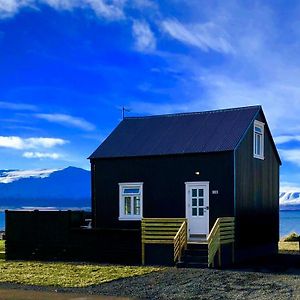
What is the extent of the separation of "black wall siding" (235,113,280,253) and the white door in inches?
47.4

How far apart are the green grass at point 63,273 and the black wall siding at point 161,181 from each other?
377 centimetres

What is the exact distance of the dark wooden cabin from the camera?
21.8 m

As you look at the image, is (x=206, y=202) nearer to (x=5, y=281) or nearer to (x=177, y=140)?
(x=177, y=140)

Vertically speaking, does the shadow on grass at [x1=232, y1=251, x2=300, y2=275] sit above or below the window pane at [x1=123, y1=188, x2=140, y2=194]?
below

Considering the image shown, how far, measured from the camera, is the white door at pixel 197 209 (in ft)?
75.7

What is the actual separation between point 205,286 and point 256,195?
988 centimetres

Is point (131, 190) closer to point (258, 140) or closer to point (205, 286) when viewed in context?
point (258, 140)

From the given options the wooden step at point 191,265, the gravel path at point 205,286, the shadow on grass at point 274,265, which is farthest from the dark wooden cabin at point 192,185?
the gravel path at point 205,286

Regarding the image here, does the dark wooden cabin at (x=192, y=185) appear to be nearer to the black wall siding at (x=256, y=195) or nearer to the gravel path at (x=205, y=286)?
the black wall siding at (x=256, y=195)

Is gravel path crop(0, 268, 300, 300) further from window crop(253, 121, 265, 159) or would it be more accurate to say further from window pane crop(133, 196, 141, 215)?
window crop(253, 121, 265, 159)

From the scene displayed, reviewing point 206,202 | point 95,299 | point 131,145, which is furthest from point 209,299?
point 131,145

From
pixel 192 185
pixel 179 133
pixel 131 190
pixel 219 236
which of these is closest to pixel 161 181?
pixel 192 185

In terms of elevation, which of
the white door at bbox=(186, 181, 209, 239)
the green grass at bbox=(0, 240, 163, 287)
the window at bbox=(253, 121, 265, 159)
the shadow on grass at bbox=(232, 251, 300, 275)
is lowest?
the shadow on grass at bbox=(232, 251, 300, 275)

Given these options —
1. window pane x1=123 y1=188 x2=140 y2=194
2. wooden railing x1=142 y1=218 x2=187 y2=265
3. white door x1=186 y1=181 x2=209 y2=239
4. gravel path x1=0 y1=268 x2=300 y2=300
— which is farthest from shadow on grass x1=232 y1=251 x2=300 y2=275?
window pane x1=123 y1=188 x2=140 y2=194
